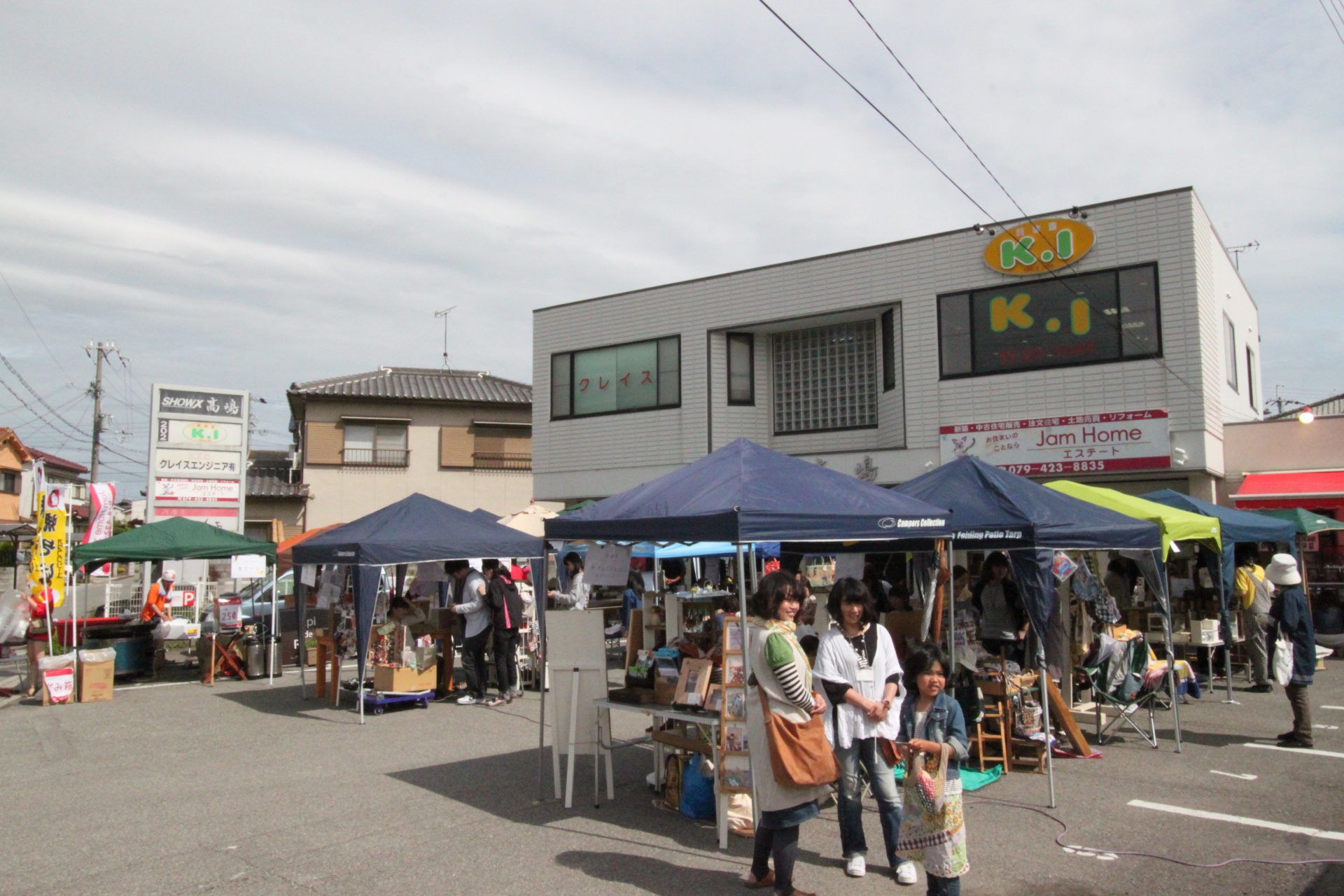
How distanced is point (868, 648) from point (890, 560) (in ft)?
28.4

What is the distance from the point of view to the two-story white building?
16.3 m

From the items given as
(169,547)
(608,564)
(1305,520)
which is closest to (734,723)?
(608,564)

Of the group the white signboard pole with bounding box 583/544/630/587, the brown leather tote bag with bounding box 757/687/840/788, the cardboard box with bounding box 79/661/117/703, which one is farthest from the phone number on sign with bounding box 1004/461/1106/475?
the cardboard box with bounding box 79/661/117/703

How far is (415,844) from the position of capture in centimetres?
619

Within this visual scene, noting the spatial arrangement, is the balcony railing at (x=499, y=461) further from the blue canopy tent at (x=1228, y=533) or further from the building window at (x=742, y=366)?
the blue canopy tent at (x=1228, y=533)

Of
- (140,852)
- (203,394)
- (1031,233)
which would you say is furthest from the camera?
(203,394)

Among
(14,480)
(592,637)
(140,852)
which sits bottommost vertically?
(140,852)

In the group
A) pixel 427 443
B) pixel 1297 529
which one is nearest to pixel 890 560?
pixel 1297 529

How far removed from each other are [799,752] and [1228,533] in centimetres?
1017

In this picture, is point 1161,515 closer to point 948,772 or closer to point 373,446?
point 948,772

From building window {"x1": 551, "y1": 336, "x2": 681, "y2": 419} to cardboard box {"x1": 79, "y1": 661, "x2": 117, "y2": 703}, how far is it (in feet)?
38.7

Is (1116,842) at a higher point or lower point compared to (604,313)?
lower

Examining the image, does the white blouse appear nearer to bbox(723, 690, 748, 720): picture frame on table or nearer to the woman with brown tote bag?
the woman with brown tote bag

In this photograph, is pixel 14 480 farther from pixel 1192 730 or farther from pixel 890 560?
pixel 1192 730
